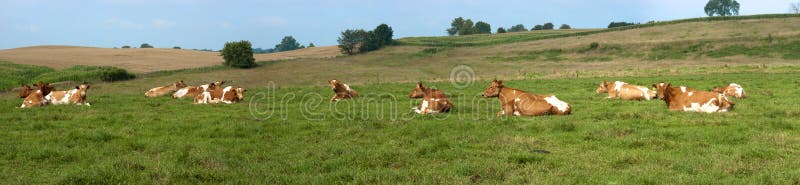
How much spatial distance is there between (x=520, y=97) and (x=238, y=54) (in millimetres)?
42424

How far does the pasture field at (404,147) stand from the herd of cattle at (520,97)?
1.84 ft

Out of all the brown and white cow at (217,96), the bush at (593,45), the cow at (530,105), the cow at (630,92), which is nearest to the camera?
the cow at (530,105)

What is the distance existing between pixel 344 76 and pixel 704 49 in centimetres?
3819

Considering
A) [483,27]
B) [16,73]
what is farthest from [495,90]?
[483,27]

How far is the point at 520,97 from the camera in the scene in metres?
15.3

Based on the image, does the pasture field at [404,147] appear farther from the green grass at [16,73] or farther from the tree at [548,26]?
the tree at [548,26]

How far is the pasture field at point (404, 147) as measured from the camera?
793 cm

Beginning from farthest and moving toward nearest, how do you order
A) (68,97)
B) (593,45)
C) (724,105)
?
(593,45), (68,97), (724,105)

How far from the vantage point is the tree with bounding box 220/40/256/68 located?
53.8 metres

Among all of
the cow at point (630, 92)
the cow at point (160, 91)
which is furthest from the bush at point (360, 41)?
the cow at point (630, 92)

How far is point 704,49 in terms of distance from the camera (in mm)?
61781

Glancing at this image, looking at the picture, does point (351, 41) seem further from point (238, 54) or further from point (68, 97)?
point (68, 97)

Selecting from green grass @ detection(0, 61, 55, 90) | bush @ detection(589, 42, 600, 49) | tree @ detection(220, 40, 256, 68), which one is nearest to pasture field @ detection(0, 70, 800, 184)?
green grass @ detection(0, 61, 55, 90)

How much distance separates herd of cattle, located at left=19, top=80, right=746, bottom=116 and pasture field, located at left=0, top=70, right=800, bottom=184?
56cm
